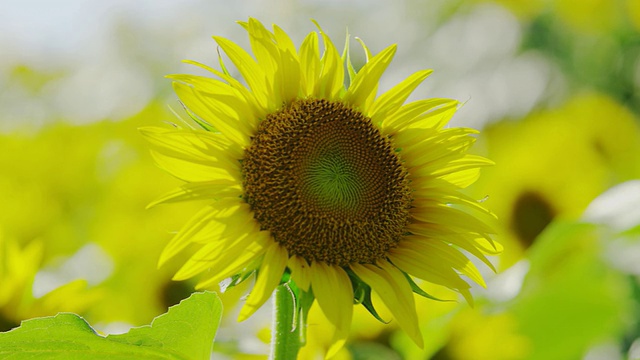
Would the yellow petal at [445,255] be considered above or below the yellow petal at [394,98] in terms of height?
below

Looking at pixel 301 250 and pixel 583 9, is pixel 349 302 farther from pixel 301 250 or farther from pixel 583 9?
pixel 583 9

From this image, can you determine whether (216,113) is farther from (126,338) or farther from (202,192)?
(126,338)

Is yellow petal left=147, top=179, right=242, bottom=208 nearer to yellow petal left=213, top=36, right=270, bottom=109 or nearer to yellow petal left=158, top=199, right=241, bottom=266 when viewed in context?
yellow petal left=158, top=199, right=241, bottom=266

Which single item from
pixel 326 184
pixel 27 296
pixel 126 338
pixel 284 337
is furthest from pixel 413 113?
pixel 27 296

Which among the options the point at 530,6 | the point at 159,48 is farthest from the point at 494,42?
the point at 159,48

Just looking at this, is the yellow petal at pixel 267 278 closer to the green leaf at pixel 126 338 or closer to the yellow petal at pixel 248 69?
the green leaf at pixel 126 338

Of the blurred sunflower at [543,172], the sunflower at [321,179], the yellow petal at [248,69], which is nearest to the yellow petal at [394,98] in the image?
the sunflower at [321,179]
